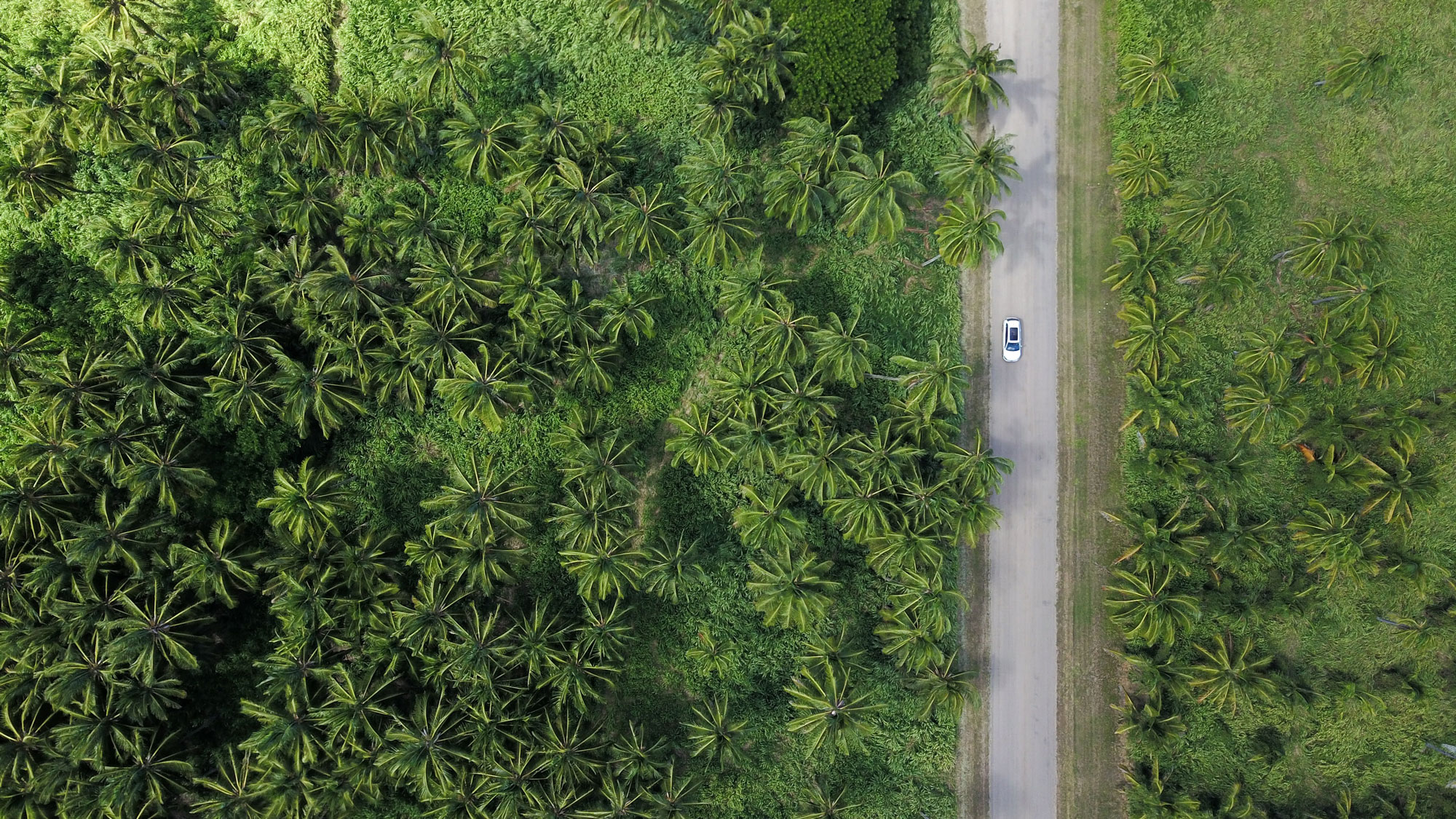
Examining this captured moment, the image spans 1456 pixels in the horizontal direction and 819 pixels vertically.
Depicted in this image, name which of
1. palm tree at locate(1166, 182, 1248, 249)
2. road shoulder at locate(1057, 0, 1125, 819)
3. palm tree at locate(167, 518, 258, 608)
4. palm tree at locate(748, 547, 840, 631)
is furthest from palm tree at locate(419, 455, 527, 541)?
palm tree at locate(1166, 182, 1248, 249)

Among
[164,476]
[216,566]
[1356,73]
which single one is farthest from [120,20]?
[1356,73]

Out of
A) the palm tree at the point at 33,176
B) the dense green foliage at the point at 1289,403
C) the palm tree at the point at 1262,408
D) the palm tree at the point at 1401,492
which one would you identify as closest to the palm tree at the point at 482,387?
the palm tree at the point at 33,176

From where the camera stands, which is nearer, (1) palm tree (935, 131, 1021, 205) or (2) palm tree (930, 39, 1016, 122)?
(1) palm tree (935, 131, 1021, 205)

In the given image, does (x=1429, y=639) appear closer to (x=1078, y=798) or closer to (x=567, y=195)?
(x=1078, y=798)

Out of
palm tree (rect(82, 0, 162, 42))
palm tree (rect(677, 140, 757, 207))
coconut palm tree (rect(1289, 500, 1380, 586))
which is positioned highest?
palm tree (rect(82, 0, 162, 42))

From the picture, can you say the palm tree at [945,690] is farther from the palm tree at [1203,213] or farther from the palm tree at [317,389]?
the palm tree at [317,389]

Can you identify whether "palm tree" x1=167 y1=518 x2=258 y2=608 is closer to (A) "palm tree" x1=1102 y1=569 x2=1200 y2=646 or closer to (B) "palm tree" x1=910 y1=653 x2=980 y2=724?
(B) "palm tree" x1=910 y1=653 x2=980 y2=724
